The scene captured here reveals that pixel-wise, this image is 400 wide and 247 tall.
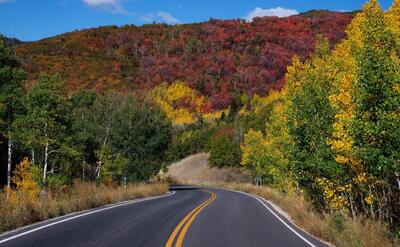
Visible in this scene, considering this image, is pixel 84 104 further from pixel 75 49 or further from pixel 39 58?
pixel 75 49

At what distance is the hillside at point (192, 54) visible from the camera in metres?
136

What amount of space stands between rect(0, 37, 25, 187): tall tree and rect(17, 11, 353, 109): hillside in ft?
267

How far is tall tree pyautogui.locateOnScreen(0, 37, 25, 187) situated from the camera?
30.1 metres

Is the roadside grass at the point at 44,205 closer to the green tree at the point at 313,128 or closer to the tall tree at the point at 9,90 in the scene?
the green tree at the point at 313,128

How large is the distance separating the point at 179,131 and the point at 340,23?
9685cm

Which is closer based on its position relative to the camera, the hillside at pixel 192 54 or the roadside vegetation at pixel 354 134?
the roadside vegetation at pixel 354 134

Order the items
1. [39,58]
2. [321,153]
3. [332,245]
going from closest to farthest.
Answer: [332,245] < [321,153] < [39,58]

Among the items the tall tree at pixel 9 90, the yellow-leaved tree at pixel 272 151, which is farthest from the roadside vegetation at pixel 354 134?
the tall tree at pixel 9 90

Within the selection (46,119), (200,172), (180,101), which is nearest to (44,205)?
(46,119)

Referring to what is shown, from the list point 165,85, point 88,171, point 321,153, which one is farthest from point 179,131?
point 321,153

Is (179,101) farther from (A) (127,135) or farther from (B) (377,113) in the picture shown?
(B) (377,113)

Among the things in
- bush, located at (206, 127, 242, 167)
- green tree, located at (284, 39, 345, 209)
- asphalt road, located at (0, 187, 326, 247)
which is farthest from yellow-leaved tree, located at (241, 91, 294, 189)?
bush, located at (206, 127, 242, 167)

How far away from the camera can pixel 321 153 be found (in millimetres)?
15375

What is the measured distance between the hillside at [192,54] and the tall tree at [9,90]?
8135cm
